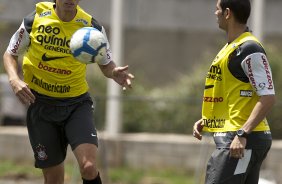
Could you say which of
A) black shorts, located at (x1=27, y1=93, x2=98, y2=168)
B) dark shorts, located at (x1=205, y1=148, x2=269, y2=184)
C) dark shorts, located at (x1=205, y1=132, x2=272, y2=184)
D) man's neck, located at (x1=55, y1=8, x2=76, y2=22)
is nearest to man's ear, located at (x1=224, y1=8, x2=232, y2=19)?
dark shorts, located at (x1=205, y1=132, x2=272, y2=184)

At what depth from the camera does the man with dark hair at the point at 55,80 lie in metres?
9.15

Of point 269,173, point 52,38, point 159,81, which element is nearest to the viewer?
point 52,38

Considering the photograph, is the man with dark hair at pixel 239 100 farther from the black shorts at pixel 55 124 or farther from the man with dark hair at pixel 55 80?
the black shorts at pixel 55 124

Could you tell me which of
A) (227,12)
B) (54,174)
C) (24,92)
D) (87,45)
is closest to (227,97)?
(227,12)

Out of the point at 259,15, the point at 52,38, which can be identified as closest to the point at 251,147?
the point at 52,38

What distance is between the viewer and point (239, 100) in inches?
318

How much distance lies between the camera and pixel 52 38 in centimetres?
918

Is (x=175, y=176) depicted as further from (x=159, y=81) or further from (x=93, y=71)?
(x=159, y=81)

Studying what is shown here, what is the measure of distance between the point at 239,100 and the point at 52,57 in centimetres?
204

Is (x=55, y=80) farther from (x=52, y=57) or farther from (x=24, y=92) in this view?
(x=24, y=92)

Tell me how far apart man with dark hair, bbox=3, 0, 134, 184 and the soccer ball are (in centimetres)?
31

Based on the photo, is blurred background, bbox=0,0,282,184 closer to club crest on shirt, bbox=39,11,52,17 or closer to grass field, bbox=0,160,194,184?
grass field, bbox=0,160,194,184

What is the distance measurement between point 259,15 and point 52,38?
871 cm

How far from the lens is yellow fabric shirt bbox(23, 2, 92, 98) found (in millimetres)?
9164
